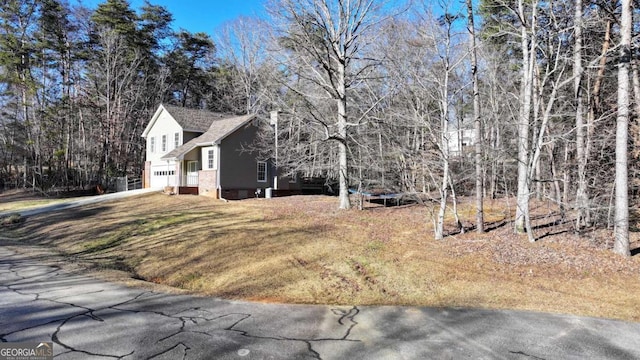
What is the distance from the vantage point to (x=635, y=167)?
10.2 meters

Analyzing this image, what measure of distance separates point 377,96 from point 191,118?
15.3 m

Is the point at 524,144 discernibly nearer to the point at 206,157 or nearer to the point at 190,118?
the point at 206,157

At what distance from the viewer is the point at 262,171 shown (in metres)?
23.7

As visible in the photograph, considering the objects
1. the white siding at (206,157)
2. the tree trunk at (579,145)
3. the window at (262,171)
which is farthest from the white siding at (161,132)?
the tree trunk at (579,145)

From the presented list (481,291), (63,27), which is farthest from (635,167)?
(63,27)

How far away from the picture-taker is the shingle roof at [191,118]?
A: 83.0 ft

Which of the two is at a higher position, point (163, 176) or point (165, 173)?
point (165, 173)

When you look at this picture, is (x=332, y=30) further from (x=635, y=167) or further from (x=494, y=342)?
(x=494, y=342)

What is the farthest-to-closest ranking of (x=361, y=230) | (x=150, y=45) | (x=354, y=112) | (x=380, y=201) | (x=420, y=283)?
(x=150, y=45)
(x=380, y=201)
(x=354, y=112)
(x=361, y=230)
(x=420, y=283)

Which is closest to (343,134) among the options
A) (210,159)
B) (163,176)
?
(210,159)

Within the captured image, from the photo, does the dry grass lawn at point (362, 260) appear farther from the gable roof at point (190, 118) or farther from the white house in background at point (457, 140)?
the gable roof at point (190, 118)

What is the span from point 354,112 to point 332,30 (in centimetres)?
501

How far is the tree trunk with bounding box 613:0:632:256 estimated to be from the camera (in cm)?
822

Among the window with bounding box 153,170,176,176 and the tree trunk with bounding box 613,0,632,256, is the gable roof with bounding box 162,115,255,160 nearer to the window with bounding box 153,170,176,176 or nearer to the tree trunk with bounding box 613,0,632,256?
the window with bounding box 153,170,176,176
